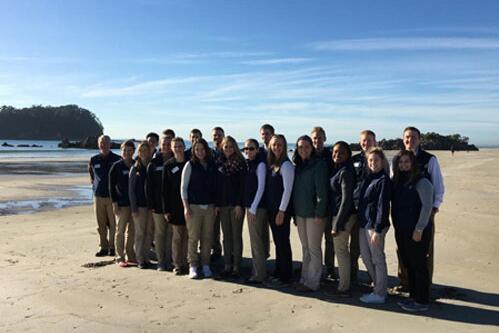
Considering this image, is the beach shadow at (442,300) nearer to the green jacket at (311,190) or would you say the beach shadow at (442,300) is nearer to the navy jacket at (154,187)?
the green jacket at (311,190)

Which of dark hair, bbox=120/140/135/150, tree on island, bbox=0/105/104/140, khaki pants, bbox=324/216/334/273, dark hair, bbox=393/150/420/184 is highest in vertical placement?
tree on island, bbox=0/105/104/140

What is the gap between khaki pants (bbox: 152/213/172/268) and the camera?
749cm

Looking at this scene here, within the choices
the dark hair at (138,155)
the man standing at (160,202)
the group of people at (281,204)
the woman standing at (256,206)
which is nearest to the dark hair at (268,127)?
the group of people at (281,204)

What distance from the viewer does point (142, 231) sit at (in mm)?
7781

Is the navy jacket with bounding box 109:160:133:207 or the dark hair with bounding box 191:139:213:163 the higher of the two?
the dark hair with bounding box 191:139:213:163

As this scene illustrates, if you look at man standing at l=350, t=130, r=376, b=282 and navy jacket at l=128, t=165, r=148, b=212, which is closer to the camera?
man standing at l=350, t=130, r=376, b=282

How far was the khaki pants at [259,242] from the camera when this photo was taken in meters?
6.70

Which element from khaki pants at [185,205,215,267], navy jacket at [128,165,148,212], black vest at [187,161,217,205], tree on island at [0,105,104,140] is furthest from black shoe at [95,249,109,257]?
tree on island at [0,105,104,140]

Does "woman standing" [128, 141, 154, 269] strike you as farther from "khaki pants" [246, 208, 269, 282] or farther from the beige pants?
"khaki pants" [246, 208, 269, 282]

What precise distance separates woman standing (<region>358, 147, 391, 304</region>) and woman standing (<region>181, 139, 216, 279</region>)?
2.40 m

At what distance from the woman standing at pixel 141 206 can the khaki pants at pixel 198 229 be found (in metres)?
1.02

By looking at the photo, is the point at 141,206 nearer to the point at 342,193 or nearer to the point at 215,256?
the point at 215,256

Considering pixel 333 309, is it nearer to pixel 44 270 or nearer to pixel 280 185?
pixel 280 185

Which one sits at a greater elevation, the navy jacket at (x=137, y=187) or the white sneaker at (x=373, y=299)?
the navy jacket at (x=137, y=187)
